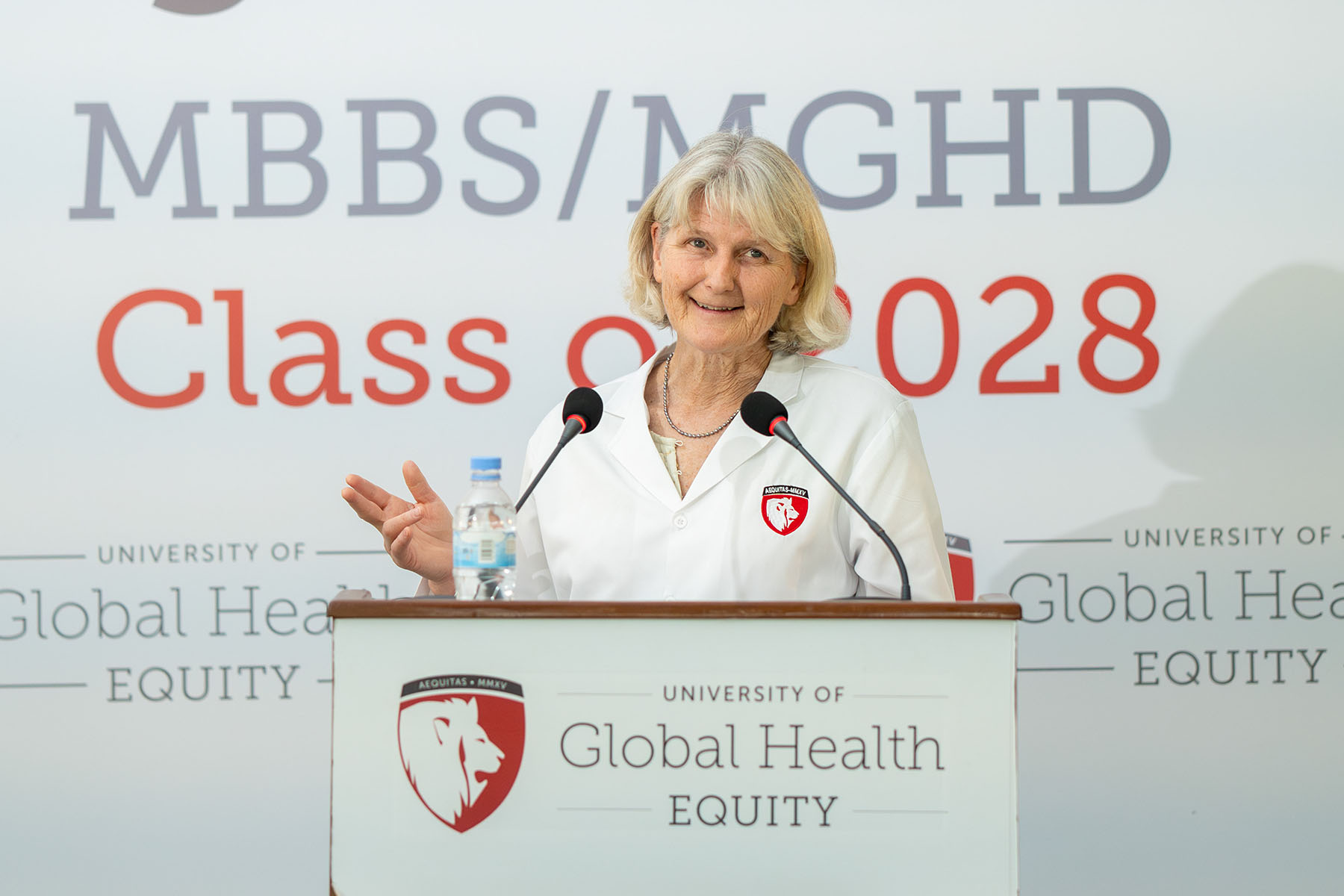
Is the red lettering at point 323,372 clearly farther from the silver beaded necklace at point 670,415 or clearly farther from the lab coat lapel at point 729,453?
the lab coat lapel at point 729,453

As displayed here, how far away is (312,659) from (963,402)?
176 cm

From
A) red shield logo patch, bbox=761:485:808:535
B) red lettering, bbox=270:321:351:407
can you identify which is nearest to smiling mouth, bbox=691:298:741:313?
red shield logo patch, bbox=761:485:808:535

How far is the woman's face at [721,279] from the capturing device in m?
1.94

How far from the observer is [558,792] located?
1370 mm

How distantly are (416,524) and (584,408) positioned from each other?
1.15ft

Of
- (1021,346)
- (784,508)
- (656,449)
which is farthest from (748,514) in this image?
(1021,346)

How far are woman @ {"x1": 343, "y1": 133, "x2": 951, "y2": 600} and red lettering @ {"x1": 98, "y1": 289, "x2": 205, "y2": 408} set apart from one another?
1.32m

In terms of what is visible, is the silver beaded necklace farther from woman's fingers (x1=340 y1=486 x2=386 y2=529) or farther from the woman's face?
woman's fingers (x1=340 y1=486 x2=386 y2=529)

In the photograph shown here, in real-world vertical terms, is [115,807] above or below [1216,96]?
below

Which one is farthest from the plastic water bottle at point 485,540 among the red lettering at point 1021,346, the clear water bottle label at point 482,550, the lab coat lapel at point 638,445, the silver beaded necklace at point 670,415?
the red lettering at point 1021,346

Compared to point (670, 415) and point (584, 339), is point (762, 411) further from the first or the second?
point (584, 339)

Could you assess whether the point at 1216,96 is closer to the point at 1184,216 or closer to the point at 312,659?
the point at 1184,216

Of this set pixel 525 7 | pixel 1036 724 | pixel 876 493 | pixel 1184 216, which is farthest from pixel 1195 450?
pixel 525 7

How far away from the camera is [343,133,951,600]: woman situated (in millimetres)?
1881
